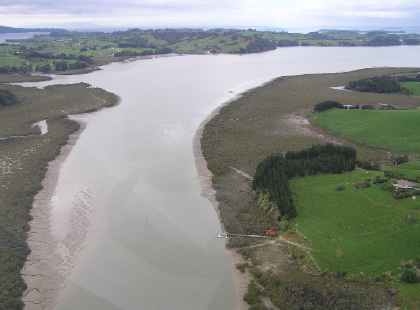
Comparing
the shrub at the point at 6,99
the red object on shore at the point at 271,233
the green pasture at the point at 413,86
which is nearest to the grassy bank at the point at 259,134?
the red object on shore at the point at 271,233

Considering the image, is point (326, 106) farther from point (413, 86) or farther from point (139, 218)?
point (139, 218)

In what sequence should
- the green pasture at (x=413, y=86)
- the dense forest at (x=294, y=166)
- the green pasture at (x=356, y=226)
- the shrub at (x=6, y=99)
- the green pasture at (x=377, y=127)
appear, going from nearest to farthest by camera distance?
the green pasture at (x=356, y=226) < the dense forest at (x=294, y=166) < the green pasture at (x=377, y=127) < the shrub at (x=6, y=99) < the green pasture at (x=413, y=86)

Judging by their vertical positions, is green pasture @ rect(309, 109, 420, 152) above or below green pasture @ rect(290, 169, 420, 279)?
above

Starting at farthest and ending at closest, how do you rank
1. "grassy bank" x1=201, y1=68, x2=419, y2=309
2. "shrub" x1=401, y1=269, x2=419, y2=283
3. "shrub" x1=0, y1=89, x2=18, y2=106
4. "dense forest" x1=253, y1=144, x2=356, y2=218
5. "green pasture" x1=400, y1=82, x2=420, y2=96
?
"green pasture" x1=400, y1=82, x2=420, y2=96
"shrub" x1=0, y1=89, x2=18, y2=106
"dense forest" x1=253, y1=144, x2=356, y2=218
"grassy bank" x1=201, y1=68, x2=419, y2=309
"shrub" x1=401, y1=269, x2=419, y2=283

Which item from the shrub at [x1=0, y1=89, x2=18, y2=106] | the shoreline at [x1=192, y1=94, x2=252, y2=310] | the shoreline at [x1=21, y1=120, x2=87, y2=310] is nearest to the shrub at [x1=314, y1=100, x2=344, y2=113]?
the shoreline at [x1=192, y1=94, x2=252, y2=310]

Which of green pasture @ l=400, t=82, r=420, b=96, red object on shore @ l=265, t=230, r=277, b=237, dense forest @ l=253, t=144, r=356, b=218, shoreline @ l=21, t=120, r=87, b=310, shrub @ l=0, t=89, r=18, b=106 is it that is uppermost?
green pasture @ l=400, t=82, r=420, b=96

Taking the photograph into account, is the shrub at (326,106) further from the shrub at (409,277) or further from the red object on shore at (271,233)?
the shrub at (409,277)

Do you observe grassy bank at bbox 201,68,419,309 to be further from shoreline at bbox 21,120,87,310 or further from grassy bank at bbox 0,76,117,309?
grassy bank at bbox 0,76,117,309
